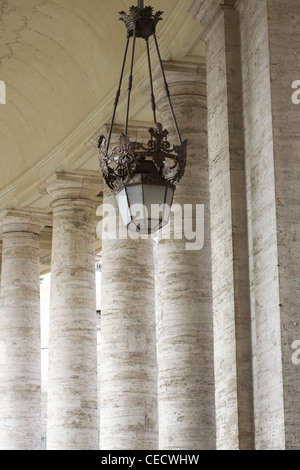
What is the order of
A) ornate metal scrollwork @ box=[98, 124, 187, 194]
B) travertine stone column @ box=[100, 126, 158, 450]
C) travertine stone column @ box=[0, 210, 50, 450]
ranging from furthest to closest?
travertine stone column @ box=[0, 210, 50, 450], travertine stone column @ box=[100, 126, 158, 450], ornate metal scrollwork @ box=[98, 124, 187, 194]

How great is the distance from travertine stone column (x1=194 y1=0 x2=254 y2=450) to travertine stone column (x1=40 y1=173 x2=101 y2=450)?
17004 millimetres

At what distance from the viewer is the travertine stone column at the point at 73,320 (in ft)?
124

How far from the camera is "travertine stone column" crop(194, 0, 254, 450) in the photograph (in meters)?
20.4

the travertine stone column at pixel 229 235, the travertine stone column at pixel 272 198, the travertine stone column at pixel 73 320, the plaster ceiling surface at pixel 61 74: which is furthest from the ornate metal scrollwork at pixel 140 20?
the travertine stone column at pixel 73 320

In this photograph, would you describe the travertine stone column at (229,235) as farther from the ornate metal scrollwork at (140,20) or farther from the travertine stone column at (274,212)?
the ornate metal scrollwork at (140,20)

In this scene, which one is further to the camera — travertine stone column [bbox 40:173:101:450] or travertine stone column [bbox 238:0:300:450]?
travertine stone column [bbox 40:173:101:450]

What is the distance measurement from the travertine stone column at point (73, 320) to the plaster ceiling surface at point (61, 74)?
123cm

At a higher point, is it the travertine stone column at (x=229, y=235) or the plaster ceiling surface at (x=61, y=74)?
the plaster ceiling surface at (x=61, y=74)

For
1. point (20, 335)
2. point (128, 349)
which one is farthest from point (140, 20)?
point (20, 335)

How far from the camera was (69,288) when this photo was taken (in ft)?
128

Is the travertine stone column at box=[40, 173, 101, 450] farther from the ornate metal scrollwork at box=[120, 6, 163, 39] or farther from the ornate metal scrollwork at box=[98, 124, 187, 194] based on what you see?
the ornate metal scrollwork at box=[120, 6, 163, 39]

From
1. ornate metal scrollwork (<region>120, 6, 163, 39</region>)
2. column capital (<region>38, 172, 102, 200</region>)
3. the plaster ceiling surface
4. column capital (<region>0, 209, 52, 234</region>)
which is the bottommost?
ornate metal scrollwork (<region>120, 6, 163, 39</region>)

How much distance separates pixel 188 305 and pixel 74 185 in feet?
45.9

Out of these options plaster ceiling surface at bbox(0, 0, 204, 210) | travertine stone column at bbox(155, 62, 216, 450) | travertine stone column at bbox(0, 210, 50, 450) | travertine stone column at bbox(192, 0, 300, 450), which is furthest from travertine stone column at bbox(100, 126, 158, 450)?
travertine stone column at bbox(192, 0, 300, 450)
